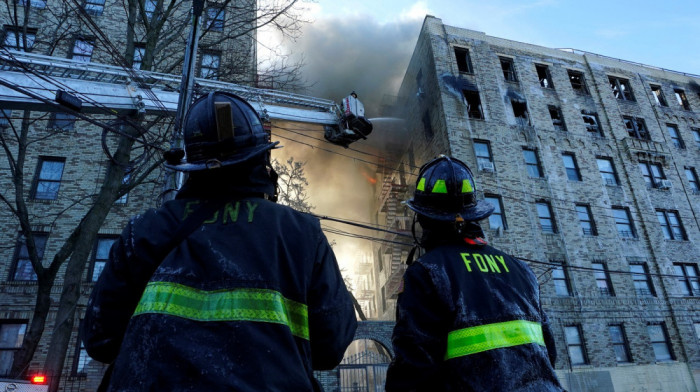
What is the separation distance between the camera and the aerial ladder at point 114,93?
686 cm

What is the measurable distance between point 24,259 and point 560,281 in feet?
62.7

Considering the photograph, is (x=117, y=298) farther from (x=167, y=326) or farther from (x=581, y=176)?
(x=581, y=176)

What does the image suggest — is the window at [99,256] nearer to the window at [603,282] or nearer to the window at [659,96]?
the window at [603,282]

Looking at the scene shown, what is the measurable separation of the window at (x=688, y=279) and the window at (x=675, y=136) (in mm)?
7392

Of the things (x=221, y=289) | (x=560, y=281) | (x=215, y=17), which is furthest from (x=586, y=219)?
(x=221, y=289)

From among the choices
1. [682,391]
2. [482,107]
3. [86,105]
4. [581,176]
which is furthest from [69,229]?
[682,391]

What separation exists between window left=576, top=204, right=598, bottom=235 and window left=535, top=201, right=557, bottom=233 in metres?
1.34

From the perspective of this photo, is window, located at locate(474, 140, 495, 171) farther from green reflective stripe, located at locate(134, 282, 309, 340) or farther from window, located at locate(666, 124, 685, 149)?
green reflective stripe, located at locate(134, 282, 309, 340)

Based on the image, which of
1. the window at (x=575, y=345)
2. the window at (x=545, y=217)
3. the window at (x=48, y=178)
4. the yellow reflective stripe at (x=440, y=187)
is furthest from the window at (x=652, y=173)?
the window at (x=48, y=178)

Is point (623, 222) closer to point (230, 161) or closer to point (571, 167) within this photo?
point (571, 167)

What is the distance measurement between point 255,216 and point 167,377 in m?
0.69

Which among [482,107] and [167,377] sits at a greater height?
[482,107]

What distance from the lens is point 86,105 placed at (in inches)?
303

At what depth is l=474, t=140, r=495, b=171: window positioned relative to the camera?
18766 millimetres
